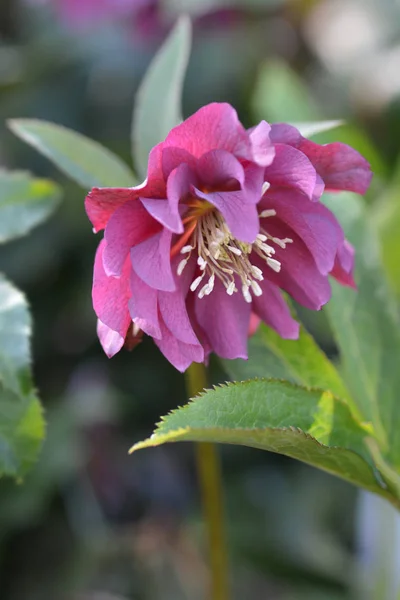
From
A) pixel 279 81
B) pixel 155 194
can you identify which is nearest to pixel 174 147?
pixel 155 194

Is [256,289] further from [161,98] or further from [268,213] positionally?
[161,98]

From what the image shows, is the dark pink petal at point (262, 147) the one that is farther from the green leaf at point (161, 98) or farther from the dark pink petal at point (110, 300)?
the green leaf at point (161, 98)

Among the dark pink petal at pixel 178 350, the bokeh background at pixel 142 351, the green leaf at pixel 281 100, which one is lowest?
the bokeh background at pixel 142 351

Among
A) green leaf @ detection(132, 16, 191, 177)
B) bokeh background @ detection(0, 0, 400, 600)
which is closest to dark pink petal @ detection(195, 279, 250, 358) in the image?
green leaf @ detection(132, 16, 191, 177)

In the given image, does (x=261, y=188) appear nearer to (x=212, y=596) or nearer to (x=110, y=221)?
(x=110, y=221)

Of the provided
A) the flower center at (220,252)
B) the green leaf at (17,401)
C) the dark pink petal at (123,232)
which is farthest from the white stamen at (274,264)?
the green leaf at (17,401)

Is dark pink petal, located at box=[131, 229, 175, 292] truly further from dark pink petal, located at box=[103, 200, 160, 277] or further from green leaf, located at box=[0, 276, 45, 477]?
green leaf, located at box=[0, 276, 45, 477]
